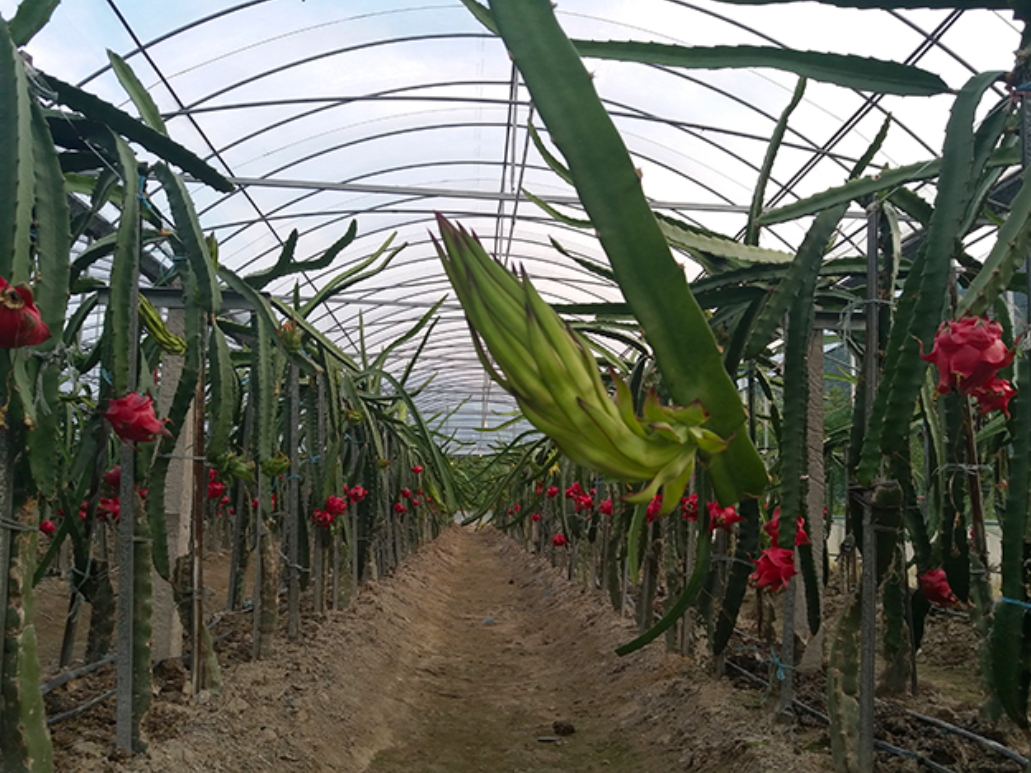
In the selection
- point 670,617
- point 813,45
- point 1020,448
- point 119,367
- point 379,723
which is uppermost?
point 813,45

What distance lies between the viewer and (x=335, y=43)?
6426 mm

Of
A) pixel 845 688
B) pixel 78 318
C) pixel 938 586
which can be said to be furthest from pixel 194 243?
pixel 938 586

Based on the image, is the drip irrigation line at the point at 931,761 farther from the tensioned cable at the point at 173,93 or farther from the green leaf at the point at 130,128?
the tensioned cable at the point at 173,93

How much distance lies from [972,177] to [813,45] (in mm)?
5238

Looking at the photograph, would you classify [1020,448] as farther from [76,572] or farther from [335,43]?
[335,43]

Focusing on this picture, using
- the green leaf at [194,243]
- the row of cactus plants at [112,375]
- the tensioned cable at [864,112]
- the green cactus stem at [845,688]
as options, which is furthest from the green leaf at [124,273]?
the tensioned cable at [864,112]

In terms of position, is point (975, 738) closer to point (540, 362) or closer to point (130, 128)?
point (540, 362)

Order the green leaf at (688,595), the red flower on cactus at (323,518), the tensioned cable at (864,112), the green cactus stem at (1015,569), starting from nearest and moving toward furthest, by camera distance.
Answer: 1. the green leaf at (688,595)
2. the green cactus stem at (1015,569)
3. the red flower on cactus at (323,518)
4. the tensioned cable at (864,112)

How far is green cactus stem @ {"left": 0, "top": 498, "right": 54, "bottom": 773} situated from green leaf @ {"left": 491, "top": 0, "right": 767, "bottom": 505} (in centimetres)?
143

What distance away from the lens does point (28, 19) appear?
170 centimetres

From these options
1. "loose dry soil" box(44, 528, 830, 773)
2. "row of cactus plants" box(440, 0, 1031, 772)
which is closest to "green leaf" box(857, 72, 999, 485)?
"row of cactus plants" box(440, 0, 1031, 772)

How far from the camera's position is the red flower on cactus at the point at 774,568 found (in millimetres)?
1954

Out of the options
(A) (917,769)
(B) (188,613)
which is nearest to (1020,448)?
(A) (917,769)

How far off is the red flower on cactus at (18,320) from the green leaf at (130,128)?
766 mm
